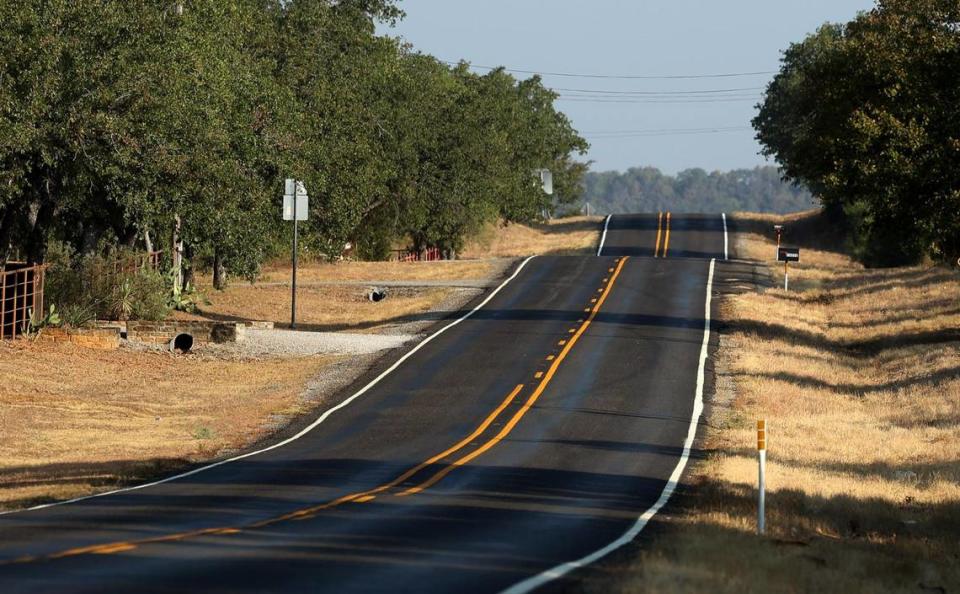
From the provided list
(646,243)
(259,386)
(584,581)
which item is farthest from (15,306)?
(646,243)

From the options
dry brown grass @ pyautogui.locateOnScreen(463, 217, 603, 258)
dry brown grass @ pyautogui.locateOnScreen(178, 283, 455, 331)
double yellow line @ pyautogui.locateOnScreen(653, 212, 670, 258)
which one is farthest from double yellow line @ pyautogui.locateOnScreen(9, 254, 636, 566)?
dry brown grass @ pyautogui.locateOnScreen(463, 217, 603, 258)

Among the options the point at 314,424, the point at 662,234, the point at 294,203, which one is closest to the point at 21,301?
the point at 294,203

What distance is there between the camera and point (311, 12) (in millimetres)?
58344

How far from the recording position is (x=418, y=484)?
74.5 ft

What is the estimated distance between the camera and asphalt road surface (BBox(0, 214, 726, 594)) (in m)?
13.7

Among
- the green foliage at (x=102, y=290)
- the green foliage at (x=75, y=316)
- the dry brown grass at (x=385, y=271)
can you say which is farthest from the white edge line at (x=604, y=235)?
the green foliage at (x=75, y=316)

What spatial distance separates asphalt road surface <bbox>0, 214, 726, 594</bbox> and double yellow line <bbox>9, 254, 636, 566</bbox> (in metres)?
0.06

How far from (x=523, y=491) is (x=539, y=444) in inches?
241

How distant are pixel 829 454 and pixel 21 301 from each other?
78.0 feet

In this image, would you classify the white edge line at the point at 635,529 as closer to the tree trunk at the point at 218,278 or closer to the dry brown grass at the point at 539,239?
the tree trunk at the point at 218,278

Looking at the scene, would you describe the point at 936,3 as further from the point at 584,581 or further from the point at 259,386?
A: the point at 584,581

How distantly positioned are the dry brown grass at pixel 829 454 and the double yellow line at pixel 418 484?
4289 millimetres

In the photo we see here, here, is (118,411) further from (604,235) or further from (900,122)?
(604,235)

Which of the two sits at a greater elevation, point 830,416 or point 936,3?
point 936,3
